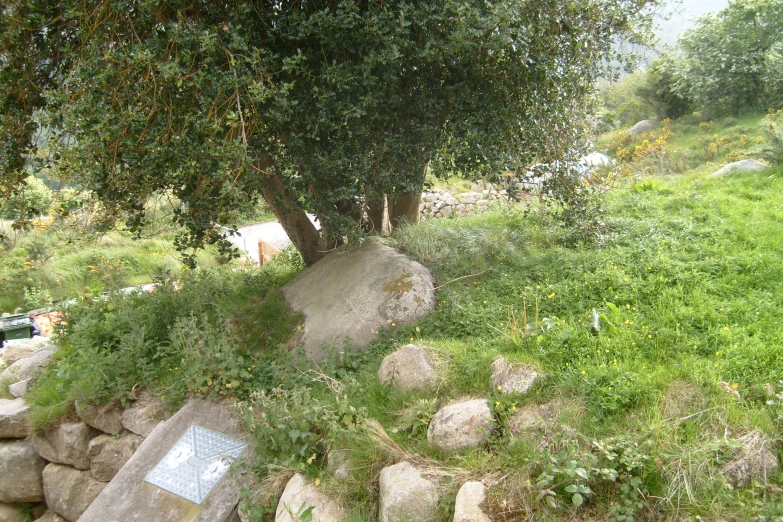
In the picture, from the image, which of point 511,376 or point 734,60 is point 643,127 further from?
point 511,376

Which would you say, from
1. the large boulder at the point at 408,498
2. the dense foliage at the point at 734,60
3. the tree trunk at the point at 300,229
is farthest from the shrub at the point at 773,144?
the large boulder at the point at 408,498

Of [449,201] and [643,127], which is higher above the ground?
[643,127]

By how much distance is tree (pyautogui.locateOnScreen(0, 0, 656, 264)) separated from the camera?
16.2 ft

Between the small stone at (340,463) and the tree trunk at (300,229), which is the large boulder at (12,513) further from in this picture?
the small stone at (340,463)

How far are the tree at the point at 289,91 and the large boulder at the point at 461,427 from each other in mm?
2550

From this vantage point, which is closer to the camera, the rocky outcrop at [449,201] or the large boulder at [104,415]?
the large boulder at [104,415]

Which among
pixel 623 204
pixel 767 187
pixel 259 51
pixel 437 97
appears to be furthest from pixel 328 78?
pixel 767 187

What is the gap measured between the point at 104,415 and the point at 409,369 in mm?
3680

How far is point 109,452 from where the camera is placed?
6.03m

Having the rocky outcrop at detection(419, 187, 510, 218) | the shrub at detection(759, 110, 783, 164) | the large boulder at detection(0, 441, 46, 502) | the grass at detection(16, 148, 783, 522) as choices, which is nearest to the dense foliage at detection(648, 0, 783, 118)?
the shrub at detection(759, 110, 783, 164)

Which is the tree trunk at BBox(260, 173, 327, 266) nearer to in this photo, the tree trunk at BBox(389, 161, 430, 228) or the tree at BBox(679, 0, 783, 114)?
the tree trunk at BBox(389, 161, 430, 228)

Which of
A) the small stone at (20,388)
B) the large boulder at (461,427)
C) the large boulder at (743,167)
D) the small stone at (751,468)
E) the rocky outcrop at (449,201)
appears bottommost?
the small stone at (20,388)

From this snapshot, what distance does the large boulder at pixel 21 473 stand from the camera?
6641 millimetres

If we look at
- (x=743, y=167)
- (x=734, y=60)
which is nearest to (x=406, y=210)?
(x=743, y=167)
